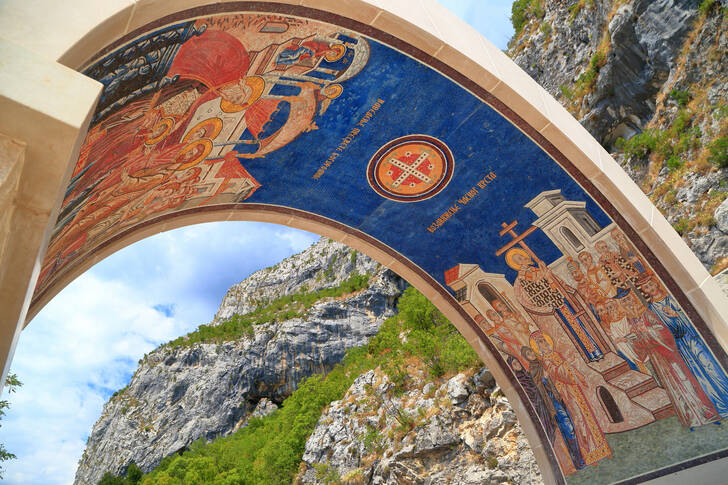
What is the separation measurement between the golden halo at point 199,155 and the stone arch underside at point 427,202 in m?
0.02

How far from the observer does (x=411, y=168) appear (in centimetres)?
604

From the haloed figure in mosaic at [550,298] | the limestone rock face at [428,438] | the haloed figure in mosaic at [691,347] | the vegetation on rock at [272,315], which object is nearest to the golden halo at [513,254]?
the haloed figure in mosaic at [550,298]

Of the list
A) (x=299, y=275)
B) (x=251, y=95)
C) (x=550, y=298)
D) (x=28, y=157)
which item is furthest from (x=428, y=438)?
(x=299, y=275)

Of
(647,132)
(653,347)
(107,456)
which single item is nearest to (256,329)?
(107,456)

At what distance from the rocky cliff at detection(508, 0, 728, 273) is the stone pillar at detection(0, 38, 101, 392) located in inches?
328

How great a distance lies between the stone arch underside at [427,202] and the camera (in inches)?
170

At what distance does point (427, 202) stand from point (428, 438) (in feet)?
27.8

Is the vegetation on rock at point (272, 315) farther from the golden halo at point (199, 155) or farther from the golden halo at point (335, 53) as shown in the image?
the golden halo at point (335, 53)

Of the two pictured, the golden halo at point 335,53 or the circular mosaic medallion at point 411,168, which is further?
the circular mosaic medallion at point 411,168

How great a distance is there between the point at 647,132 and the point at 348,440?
537 inches

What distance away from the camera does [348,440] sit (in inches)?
714

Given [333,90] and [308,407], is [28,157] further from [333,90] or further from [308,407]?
[308,407]

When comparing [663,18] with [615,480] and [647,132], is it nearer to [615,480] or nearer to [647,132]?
[647,132]

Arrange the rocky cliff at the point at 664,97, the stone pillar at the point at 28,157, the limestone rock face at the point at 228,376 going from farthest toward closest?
the limestone rock face at the point at 228,376 < the rocky cliff at the point at 664,97 < the stone pillar at the point at 28,157
